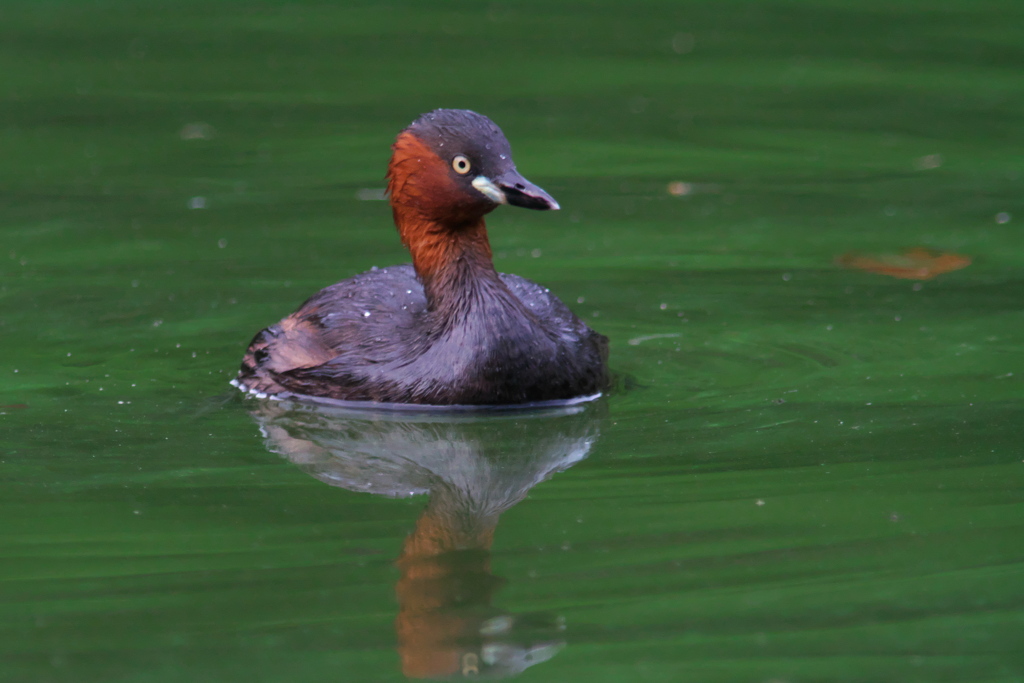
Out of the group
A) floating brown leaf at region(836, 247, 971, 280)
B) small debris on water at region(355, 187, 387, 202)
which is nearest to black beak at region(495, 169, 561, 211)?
floating brown leaf at region(836, 247, 971, 280)

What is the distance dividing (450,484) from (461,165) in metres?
1.50

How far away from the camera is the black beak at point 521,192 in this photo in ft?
21.2

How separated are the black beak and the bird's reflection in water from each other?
0.95 meters

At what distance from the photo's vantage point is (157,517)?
5453 millimetres

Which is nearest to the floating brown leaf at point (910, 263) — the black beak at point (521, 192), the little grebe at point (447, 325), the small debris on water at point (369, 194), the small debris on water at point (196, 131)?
the little grebe at point (447, 325)

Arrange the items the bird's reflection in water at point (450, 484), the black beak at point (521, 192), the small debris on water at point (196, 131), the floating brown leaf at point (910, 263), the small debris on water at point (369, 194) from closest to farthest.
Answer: the bird's reflection in water at point (450, 484), the black beak at point (521, 192), the floating brown leaf at point (910, 263), the small debris on water at point (369, 194), the small debris on water at point (196, 131)

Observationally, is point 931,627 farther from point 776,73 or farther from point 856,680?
point 776,73

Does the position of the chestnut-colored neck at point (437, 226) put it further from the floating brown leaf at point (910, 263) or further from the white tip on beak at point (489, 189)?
the floating brown leaf at point (910, 263)

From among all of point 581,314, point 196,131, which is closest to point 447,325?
point 581,314

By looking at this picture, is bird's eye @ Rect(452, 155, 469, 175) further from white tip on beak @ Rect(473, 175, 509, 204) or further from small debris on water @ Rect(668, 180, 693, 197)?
small debris on water @ Rect(668, 180, 693, 197)

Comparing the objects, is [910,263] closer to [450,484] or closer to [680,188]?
[680,188]

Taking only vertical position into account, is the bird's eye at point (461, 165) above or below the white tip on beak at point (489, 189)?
above

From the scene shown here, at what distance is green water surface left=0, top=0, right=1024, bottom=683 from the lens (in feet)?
15.1

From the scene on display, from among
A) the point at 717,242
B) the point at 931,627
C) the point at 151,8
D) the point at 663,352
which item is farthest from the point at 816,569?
the point at 151,8
